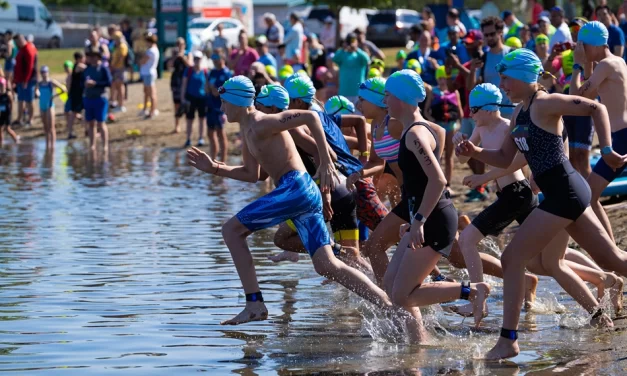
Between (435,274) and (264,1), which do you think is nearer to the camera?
(435,274)

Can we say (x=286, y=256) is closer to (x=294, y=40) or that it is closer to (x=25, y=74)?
(x=294, y=40)

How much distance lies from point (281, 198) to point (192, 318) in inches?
50.1

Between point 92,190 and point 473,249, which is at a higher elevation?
point 473,249

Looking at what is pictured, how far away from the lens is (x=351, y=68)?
20141 mm

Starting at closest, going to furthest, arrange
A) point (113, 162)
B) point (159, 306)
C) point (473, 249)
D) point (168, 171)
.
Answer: point (473, 249) < point (159, 306) < point (168, 171) < point (113, 162)

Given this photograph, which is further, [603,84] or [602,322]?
[603,84]

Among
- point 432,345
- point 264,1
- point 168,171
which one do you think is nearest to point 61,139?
point 168,171

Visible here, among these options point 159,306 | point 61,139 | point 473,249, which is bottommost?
point 61,139

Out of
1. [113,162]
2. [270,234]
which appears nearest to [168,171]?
[113,162]

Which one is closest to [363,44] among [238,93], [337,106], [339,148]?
[337,106]

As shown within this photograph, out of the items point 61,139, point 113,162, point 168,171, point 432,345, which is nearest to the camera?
point 432,345

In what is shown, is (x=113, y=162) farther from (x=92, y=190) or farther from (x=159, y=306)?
(x=159, y=306)

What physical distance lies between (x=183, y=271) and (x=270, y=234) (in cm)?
271

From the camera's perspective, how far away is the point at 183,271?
10.4 meters
